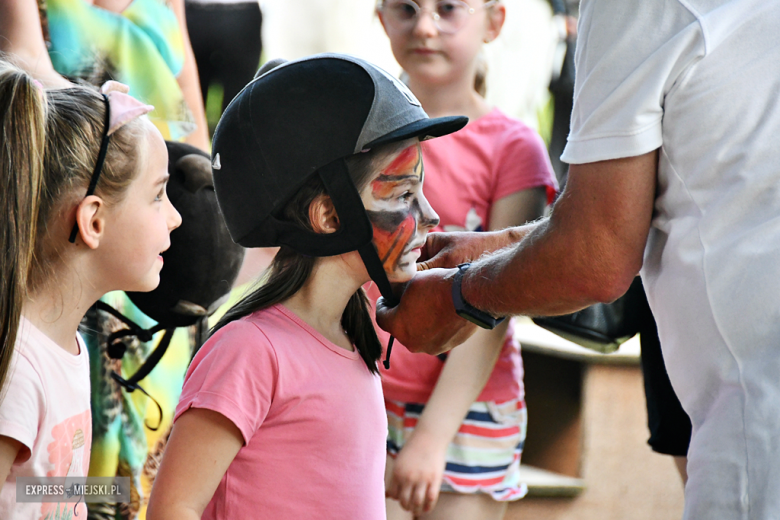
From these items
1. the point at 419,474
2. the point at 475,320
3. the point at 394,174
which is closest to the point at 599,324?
the point at 419,474

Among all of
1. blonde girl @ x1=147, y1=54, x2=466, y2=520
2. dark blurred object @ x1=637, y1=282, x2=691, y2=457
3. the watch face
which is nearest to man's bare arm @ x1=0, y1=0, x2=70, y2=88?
blonde girl @ x1=147, y1=54, x2=466, y2=520

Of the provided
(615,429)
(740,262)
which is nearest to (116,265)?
(740,262)

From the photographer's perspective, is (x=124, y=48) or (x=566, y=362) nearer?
(x=124, y=48)

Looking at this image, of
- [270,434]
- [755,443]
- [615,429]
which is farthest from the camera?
[615,429]

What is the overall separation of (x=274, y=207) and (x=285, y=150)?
0.11 meters

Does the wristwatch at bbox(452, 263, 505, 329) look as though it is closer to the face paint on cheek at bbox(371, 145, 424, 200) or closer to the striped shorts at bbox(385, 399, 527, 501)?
the face paint on cheek at bbox(371, 145, 424, 200)

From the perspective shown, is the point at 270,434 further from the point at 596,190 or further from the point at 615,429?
the point at 615,429

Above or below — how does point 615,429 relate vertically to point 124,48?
below

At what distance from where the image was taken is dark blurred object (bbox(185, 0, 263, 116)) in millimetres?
2336

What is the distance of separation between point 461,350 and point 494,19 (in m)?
1.01

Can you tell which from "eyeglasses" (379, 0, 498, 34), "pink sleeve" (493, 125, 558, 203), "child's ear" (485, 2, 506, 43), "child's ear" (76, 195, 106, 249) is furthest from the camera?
"child's ear" (485, 2, 506, 43)

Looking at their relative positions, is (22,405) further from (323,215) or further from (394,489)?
(394,489)

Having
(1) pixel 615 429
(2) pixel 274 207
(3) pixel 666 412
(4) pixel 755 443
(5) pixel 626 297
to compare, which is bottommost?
(1) pixel 615 429

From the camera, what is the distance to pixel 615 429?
3.68 metres
